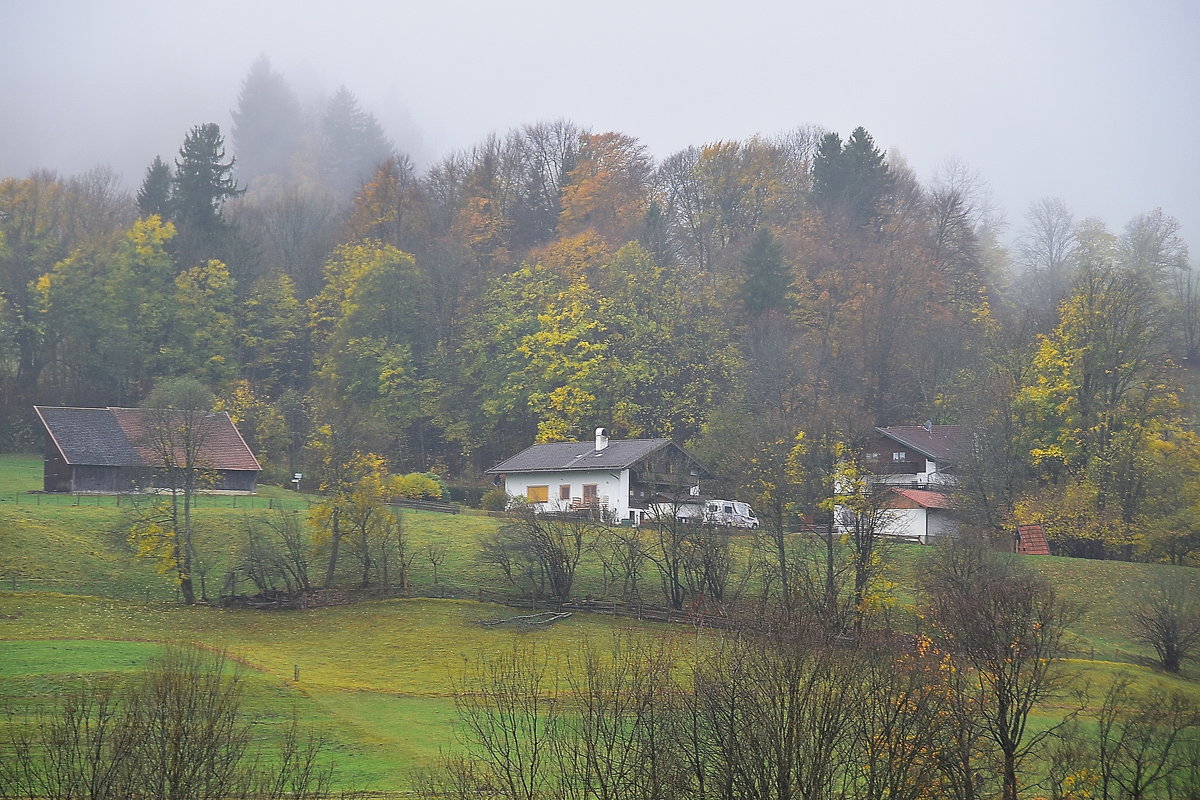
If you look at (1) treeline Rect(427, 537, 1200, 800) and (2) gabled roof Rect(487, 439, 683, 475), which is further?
(2) gabled roof Rect(487, 439, 683, 475)

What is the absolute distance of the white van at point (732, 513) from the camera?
169 feet

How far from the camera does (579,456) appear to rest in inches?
2474

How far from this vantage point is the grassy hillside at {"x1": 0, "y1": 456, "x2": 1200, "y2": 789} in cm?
3022

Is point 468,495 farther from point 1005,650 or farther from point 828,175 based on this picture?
point 1005,650

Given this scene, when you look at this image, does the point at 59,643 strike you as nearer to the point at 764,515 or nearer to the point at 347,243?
the point at 764,515

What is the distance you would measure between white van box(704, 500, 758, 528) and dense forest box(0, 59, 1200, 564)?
1485 millimetres

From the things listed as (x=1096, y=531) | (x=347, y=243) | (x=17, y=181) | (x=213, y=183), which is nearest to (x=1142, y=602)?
(x=1096, y=531)

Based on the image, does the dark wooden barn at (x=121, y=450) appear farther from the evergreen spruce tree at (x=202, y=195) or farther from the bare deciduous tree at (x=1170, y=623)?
the bare deciduous tree at (x=1170, y=623)

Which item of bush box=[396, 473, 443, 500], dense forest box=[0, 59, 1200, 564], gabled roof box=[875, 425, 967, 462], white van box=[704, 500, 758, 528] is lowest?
white van box=[704, 500, 758, 528]

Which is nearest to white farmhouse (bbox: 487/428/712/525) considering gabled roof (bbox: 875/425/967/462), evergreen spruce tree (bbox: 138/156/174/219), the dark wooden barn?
gabled roof (bbox: 875/425/967/462)

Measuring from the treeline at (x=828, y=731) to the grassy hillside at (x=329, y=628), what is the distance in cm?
452

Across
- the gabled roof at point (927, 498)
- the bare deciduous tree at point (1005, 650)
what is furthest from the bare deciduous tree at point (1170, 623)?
the gabled roof at point (927, 498)

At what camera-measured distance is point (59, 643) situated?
35.1 meters

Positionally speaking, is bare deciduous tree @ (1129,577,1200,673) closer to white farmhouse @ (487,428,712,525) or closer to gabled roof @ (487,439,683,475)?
white farmhouse @ (487,428,712,525)
